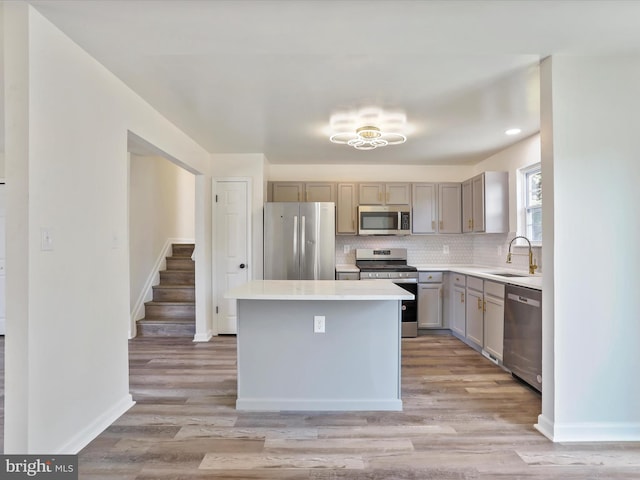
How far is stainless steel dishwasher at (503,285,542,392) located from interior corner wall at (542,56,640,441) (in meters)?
0.49

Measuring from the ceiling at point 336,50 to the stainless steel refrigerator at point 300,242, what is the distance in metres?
1.26

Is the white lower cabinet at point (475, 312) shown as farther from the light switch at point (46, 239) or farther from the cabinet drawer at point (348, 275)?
the light switch at point (46, 239)

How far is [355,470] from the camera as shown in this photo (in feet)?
6.04

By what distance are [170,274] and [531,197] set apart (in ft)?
15.7

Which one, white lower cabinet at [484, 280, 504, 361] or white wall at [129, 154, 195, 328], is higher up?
white wall at [129, 154, 195, 328]

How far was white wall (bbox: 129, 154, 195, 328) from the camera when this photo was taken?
4625 millimetres

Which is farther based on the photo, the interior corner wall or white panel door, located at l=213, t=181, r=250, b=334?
white panel door, located at l=213, t=181, r=250, b=334

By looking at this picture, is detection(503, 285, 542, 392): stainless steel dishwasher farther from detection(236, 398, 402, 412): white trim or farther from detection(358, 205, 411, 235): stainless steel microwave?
detection(358, 205, 411, 235): stainless steel microwave

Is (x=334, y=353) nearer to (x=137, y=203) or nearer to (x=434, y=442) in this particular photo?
(x=434, y=442)

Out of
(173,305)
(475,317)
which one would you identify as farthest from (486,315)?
(173,305)

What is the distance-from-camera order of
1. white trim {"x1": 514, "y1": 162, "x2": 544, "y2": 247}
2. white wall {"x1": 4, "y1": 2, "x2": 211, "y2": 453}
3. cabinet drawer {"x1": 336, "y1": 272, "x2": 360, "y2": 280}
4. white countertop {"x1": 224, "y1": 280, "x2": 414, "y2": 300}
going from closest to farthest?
white wall {"x1": 4, "y1": 2, "x2": 211, "y2": 453} → white countertop {"x1": 224, "y1": 280, "x2": 414, "y2": 300} → white trim {"x1": 514, "y1": 162, "x2": 544, "y2": 247} → cabinet drawer {"x1": 336, "y1": 272, "x2": 360, "y2": 280}

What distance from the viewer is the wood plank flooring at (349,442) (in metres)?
1.83

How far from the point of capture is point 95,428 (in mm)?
2146

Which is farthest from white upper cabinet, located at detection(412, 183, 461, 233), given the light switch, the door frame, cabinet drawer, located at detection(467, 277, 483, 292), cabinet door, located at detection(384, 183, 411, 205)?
the light switch
